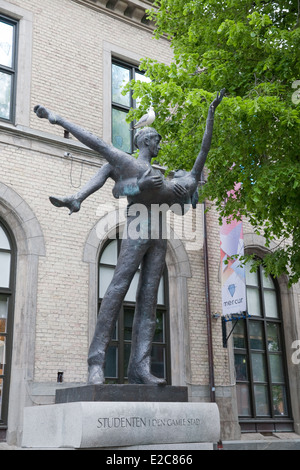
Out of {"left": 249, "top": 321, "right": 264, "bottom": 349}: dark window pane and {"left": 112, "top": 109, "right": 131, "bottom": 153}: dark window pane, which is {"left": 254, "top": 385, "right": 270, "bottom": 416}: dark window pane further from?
{"left": 112, "top": 109, "right": 131, "bottom": 153}: dark window pane

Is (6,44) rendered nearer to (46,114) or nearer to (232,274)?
(232,274)

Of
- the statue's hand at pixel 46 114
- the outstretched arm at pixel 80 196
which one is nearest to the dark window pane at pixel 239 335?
the outstretched arm at pixel 80 196

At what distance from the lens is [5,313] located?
34.4ft

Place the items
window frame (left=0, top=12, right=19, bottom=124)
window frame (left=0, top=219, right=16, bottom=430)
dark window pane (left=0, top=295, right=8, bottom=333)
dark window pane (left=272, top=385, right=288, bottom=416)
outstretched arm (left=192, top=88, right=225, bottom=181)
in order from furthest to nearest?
dark window pane (left=272, top=385, right=288, bottom=416) → window frame (left=0, top=12, right=19, bottom=124) → dark window pane (left=0, top=295, right=8, bottom=333) → window frame (left=0, top=219, right=16, bottom=430) → outstretched arm (left=192, top=88, right=225, bottom=181)

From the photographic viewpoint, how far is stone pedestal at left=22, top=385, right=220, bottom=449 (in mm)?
4051

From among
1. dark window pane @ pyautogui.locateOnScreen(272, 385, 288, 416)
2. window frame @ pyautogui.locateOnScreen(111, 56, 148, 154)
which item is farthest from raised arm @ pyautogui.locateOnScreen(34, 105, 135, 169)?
dark window pane @ pyautogui.locateOnScreen(272, 385, 288, 416)

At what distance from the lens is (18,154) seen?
11.1 m

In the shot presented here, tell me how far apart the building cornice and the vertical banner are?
19.6 ft

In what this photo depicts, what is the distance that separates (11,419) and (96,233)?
414 cm

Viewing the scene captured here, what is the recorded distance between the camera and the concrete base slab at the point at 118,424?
4031mm

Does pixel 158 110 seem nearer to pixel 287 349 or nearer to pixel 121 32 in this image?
pixel 121 32

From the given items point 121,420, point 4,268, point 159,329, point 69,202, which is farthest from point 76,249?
point 121,420

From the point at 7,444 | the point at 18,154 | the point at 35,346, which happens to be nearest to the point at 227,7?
the point at 18,154

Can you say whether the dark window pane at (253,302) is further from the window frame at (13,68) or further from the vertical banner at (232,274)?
the window frame at (13,68)
